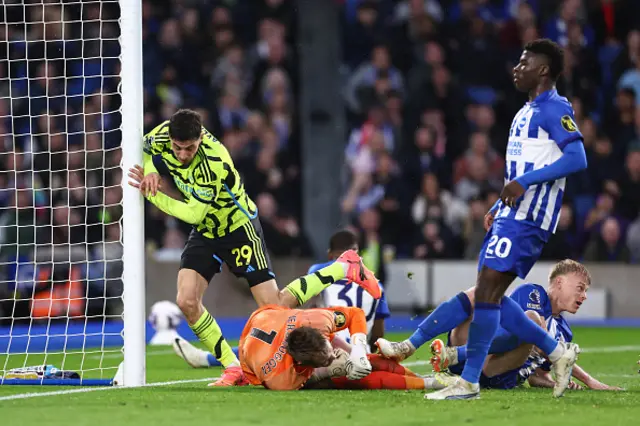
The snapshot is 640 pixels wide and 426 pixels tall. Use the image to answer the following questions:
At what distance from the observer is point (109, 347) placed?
1188cm

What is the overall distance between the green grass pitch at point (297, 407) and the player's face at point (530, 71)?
175 centimetres

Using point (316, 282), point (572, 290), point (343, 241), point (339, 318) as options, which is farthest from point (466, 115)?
point (339, 318)

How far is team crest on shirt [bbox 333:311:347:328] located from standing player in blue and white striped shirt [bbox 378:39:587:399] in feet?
3.09

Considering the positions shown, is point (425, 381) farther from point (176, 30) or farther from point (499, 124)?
point (176, 30)

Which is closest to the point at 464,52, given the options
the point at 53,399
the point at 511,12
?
the point at 511,12

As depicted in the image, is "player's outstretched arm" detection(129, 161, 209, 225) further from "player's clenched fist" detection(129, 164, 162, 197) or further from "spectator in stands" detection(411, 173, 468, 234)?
"spectator in stands" detection(411, 173, 468, 234)

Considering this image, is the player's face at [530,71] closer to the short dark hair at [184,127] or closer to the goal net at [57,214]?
the short dark hair at [184,127]

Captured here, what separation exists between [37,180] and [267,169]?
3.22 meters

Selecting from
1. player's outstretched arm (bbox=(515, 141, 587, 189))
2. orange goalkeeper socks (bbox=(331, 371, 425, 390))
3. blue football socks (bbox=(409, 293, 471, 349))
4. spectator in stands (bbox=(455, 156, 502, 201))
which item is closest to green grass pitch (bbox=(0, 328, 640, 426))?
orange goalkeeper socks (bbox=(331, 371, 425, 390))

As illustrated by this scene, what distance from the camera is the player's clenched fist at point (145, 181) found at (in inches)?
281

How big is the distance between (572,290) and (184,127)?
2.61 metres

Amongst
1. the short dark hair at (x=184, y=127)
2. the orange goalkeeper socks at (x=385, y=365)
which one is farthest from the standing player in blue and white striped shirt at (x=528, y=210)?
the short dark hair at (x=184, y=127)

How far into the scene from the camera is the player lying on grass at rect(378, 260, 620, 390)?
702 centimetres

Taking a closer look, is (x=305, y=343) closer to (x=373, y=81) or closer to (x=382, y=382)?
(x=382, y=382)
